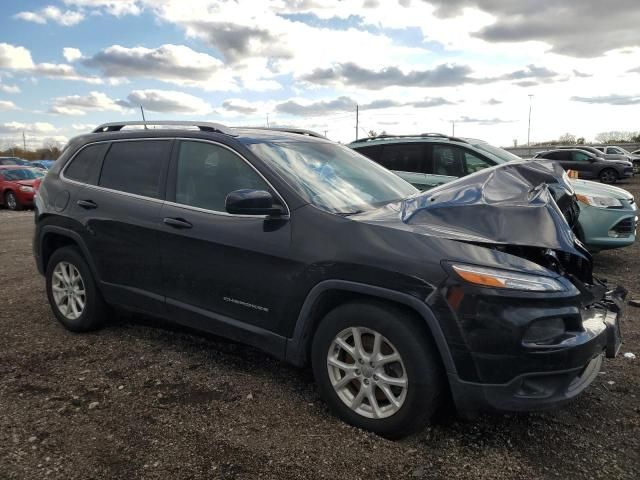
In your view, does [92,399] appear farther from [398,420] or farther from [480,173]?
[480,173]

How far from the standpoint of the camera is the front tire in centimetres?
268

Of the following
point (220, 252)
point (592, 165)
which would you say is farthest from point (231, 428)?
point (592, 165)

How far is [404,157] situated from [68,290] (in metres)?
5.60

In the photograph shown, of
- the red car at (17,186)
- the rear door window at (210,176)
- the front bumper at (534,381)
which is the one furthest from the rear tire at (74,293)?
the red car at (17,186)

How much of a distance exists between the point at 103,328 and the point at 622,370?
4.15 meters

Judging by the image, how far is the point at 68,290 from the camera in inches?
178

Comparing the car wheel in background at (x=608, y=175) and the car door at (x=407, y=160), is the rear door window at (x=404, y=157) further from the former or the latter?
the car wheel in background at (x=608, y=175)

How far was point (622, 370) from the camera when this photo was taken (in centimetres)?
382

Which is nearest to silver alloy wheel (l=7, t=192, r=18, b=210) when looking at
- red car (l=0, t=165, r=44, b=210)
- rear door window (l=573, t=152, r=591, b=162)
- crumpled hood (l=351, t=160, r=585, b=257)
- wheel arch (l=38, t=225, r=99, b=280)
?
red car (l=0, t=165, r=44, b=210)

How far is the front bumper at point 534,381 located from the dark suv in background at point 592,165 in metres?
21.9

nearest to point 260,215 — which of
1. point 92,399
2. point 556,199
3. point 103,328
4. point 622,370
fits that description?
point 92,399

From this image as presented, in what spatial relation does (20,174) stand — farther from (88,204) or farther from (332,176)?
(332,176)

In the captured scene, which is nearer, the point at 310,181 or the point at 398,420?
the point at 398,420

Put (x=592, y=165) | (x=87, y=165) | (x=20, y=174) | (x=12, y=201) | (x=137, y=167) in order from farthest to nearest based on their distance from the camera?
(x=592, y=165) < (x=20, y=174) < (x=12, y=201) < (x=87, y=165) < (x=137, y=167)
